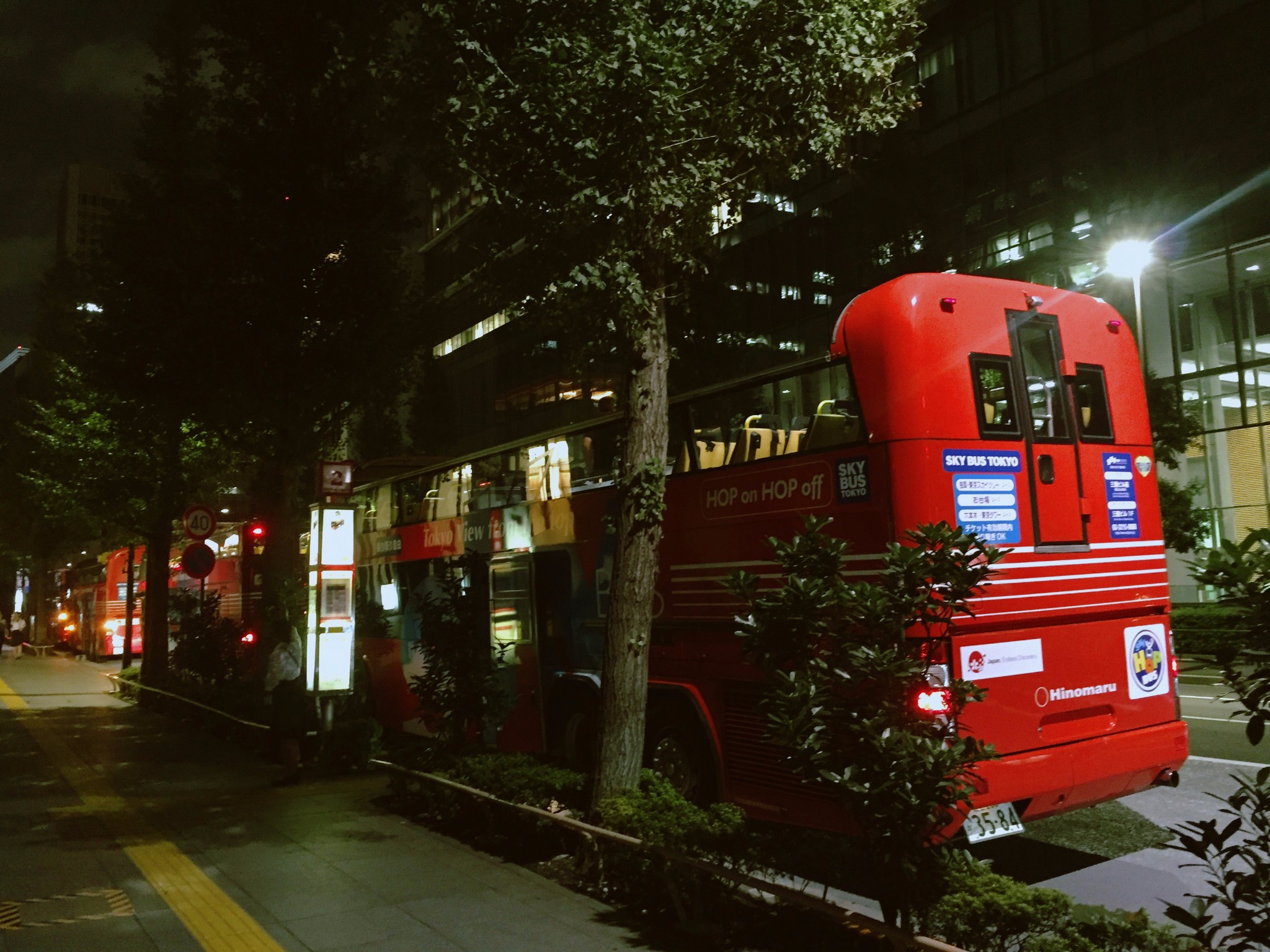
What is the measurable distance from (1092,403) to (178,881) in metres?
7.11

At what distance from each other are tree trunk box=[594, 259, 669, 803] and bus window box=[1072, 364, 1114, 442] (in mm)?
2862

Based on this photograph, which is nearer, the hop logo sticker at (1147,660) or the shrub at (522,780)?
the hop logo sticker at (1147,660)

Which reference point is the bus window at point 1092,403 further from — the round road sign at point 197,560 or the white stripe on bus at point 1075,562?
the round road sign at point 197,560

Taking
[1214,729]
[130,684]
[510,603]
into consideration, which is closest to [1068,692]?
[510,603]

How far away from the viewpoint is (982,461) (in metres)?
6.53

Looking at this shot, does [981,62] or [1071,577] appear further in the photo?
[981,62]

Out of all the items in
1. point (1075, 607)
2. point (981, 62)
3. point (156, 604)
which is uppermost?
point (981, 62)

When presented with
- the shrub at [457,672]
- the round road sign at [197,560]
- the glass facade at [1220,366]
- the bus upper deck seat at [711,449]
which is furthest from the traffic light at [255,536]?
the glass facade at [1220,366]

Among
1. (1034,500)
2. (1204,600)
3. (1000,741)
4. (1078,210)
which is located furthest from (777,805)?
(1078,210)

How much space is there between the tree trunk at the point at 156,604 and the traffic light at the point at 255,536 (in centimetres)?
330

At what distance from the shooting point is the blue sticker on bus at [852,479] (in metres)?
A: 6.46

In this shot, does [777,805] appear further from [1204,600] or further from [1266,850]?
[1204,600]

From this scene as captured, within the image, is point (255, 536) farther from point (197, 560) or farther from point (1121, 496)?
point (1121, 496)

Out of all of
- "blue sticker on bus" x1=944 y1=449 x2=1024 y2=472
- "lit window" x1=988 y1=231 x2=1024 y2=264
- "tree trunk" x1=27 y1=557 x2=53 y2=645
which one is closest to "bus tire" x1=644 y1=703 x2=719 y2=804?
"blue sticker on bus" x1=944 y1=449 x2=1024 y2=472
